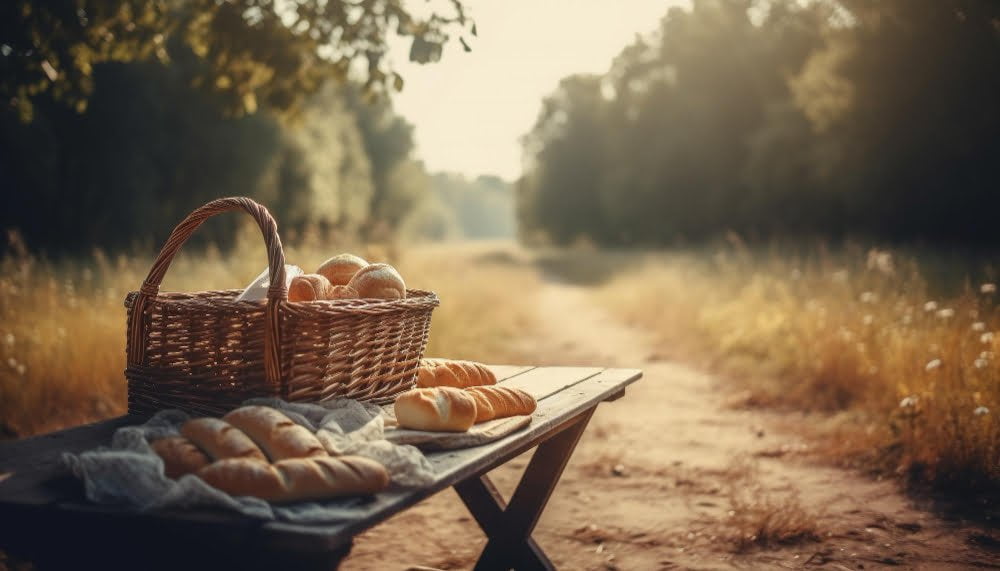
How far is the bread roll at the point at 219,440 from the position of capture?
1.60 metres

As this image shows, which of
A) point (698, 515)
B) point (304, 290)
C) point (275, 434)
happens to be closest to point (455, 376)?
point (304, 290)

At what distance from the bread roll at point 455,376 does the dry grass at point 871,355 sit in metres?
2.64

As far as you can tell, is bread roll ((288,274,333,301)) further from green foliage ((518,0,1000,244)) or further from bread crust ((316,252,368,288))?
green foliage ((518,0,1000,244))

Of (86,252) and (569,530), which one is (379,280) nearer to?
(569,530)

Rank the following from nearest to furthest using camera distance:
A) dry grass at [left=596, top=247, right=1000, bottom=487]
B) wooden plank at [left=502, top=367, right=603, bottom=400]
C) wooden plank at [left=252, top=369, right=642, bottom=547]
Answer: wooden plank at [left=252, top=369, right=642, bottom=547], wooden plank at [left=502, top=367, right=603, bottom=400], dry grass at [left=596, top=247, right=1000, bottom=487]

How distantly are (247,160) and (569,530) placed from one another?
849 inches

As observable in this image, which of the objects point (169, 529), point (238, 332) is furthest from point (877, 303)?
point (169, 529)

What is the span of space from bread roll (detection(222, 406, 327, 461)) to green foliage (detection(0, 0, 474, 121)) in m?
2.86

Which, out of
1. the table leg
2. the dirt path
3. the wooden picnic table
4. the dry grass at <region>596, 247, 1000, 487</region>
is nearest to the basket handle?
the wooden picnic table

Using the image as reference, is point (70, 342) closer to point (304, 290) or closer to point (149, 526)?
point (304, 290)

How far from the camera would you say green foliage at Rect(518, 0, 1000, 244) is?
13875 mm

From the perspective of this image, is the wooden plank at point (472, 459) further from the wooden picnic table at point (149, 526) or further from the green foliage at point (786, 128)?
the green foliage at point (786, 128)

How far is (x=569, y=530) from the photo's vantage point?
3.75 meters

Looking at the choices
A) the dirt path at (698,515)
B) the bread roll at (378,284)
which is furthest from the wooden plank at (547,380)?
the dirt path at (698,515)
